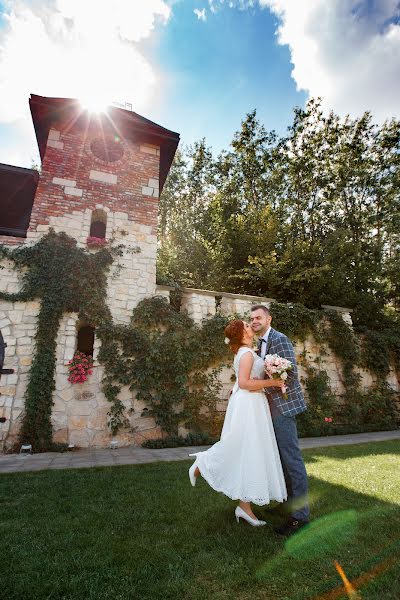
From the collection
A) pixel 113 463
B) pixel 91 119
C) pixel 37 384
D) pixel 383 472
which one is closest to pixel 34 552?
pixel 113 463

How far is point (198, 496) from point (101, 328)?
4.65 meters

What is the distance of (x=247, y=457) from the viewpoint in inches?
109

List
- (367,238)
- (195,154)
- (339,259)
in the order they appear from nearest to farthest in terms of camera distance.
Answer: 1. (339,259)
2. (367,238)
3. (195,154)

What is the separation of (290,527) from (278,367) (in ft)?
4.22

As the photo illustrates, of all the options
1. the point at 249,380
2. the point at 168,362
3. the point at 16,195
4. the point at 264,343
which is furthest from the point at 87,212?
the point at 249,380

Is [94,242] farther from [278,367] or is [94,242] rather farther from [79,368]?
[278,367]

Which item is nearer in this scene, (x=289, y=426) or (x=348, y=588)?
(x=348, y=588)

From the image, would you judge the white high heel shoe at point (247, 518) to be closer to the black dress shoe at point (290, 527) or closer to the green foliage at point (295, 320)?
the black dress shoe at point (290, 527)

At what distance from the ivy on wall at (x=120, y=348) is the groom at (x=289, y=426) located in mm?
4444

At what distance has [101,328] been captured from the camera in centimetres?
729

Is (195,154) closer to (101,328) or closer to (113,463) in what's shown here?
(101,328)

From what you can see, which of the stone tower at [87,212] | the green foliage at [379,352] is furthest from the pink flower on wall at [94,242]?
the green foliage at [379,352]

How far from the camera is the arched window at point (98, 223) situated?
8578mm

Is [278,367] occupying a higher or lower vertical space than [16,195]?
lower
